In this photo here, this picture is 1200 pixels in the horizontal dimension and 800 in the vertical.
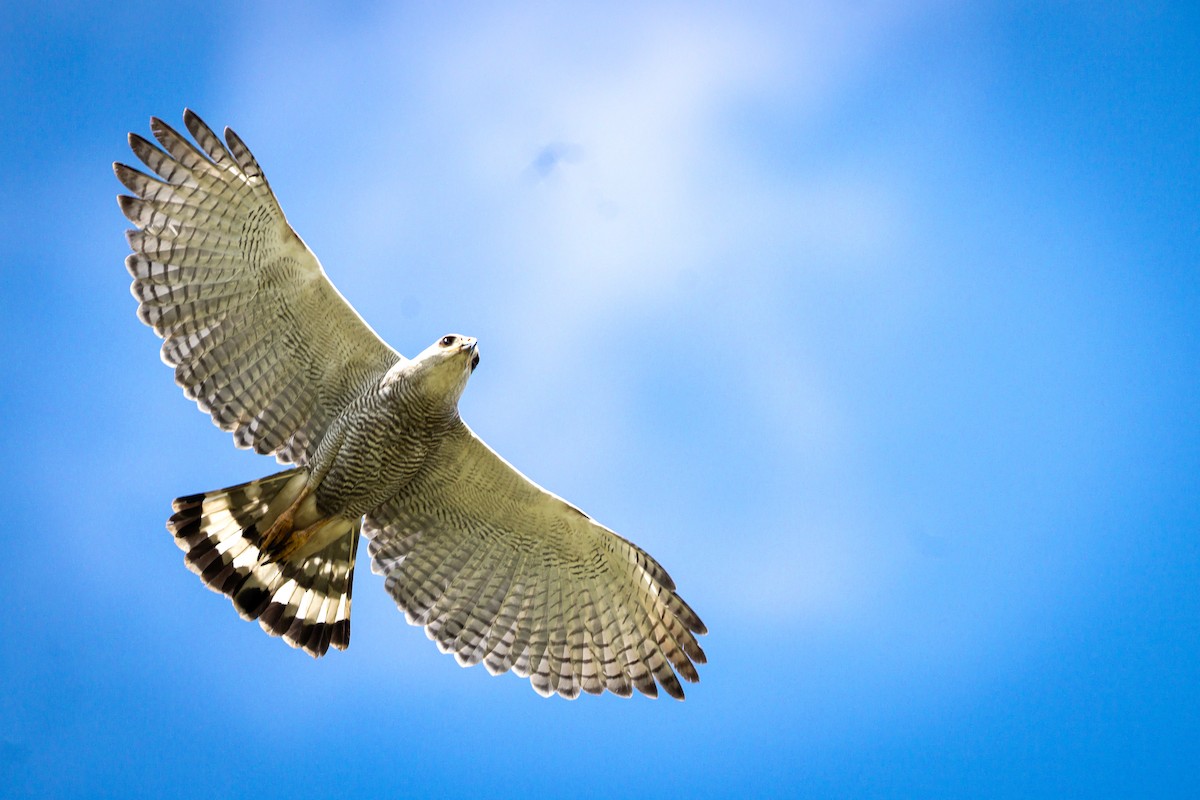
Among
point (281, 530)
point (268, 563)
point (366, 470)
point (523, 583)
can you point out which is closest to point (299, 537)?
point (281, 530)

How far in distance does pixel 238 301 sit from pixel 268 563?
200 cm

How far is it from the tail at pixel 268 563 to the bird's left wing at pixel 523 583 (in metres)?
0.45

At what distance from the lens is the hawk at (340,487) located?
792 centimetres

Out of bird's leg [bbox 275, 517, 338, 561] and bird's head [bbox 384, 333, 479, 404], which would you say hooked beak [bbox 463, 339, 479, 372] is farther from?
bird's leg [bbox 275, 517, 338, 561]

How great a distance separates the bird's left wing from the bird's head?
48 cm

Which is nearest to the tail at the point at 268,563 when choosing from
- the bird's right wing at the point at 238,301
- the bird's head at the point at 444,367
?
the bird's right wing at the point at 238,301

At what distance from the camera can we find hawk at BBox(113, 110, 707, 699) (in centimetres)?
792

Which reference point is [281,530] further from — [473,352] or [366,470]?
[473,352]

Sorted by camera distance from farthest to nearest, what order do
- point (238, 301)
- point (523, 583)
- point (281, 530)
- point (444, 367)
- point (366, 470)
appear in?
point (523, 583)
point (281, 530)
point (366, 470)
point (238, 301)
point (444, 367)

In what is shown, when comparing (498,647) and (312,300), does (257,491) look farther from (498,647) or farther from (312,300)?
(498,647)

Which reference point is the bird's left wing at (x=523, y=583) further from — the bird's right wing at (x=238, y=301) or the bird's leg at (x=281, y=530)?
the bird's right wing at (x=238, y=301)

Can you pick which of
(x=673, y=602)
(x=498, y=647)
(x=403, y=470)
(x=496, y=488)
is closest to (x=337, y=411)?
(x=403, y=470)

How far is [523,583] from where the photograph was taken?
9.00 metres

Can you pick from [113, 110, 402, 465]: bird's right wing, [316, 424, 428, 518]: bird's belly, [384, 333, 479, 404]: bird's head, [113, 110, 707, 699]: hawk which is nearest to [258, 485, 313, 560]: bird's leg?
[113, 110, 707, 699]: hawk
